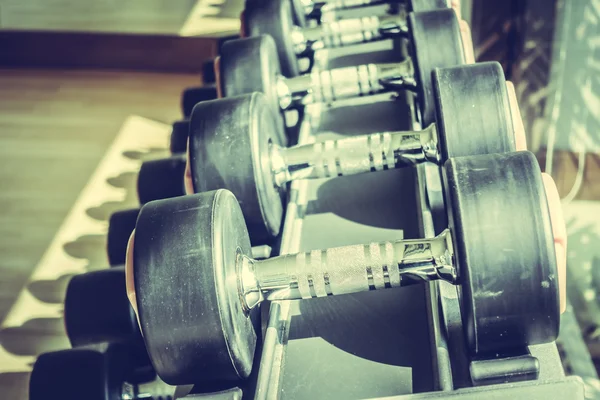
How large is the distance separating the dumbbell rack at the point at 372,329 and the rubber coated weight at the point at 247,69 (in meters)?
0.15

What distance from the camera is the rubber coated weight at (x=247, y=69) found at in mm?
887

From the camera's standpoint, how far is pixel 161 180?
39.1 inches

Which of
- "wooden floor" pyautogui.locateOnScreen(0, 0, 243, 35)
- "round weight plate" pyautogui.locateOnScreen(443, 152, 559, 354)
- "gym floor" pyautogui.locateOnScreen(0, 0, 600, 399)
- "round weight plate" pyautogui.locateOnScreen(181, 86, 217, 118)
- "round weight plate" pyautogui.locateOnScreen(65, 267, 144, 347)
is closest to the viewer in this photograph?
"round weight plate" pyautogui.locateOnScreen(443, 152, 559, 354)

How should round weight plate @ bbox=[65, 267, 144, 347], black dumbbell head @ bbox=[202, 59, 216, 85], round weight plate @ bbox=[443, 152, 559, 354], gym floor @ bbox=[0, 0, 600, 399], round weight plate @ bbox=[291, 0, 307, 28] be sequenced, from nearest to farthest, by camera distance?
round weight plate @ bbox=[443, 152, 559, 354]
round weight plate @ bbox=[65, 267, 144, 347]
round weight plate @ bbox=[291, 0, 307, 28]
black dumbbell head @ bbox=[202, 59, 216, 85]
gym floor @ bbox=[0, 0, 600, 399]

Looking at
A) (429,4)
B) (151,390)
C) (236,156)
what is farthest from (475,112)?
(151,390)

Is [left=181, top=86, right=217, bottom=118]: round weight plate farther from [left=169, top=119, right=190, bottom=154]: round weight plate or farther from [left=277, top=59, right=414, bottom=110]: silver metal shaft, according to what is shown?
Answer: [left=277, top=59, right=414, bottom=110]: silver metal shaft

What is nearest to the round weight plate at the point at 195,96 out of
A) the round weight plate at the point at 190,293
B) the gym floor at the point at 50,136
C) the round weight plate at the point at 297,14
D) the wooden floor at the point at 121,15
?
the round weight plate at the point at 297,14

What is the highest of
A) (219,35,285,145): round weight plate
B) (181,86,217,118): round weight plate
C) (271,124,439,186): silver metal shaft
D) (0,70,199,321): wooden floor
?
(219,35,285,145): round weight plate

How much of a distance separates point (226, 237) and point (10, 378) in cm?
88

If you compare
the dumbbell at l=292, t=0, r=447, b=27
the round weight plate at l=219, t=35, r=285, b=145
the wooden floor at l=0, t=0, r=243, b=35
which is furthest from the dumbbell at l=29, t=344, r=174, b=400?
the wooden floor at l=0, t=0, r=243, b=35

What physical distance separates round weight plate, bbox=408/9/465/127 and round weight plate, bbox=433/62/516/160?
0.12 metres

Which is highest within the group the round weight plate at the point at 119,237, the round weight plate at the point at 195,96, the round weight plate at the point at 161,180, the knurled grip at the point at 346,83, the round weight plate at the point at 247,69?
the round weight plate at the point at 247,69

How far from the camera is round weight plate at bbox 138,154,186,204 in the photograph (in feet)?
A: 3.22

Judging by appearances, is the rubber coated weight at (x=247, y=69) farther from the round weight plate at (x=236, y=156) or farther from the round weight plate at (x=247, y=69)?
the round weight plate at (x=236, y=156)
